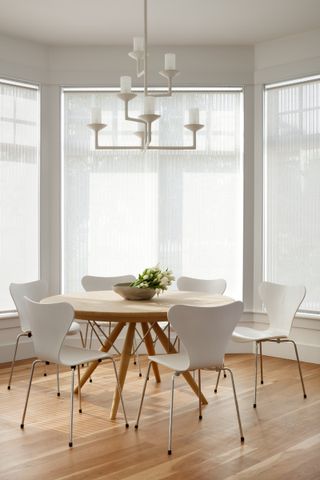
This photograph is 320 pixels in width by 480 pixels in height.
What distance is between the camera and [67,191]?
6.67m

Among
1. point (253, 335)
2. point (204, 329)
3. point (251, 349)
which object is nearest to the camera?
point (204, 329)

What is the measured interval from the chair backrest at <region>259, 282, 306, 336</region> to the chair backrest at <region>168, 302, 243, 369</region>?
123 centimetres

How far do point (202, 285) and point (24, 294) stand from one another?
1570mm

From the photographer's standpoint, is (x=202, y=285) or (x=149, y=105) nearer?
(x=149, y=105)

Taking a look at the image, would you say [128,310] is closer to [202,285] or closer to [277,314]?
[277,314]

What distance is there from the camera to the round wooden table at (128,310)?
4062mm

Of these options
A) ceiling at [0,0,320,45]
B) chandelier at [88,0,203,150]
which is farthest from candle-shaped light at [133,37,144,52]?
ceiling at [0,0,320,45]

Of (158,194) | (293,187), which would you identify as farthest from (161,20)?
(293,187)

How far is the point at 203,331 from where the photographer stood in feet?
12.2

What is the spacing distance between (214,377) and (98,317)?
1.84 meters

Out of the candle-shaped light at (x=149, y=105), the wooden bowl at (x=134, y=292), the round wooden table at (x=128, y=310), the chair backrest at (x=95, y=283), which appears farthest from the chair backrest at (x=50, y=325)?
the chair backrest at (x=95, y=283)

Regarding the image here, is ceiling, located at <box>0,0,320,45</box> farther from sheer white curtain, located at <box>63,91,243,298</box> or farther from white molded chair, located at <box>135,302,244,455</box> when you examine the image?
white molded chair, located at <box>135,302,244,455</box>


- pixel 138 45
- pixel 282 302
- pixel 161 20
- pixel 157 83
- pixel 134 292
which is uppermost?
pixel 161 20

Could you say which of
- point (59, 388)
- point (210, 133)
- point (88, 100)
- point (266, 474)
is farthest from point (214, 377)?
point (88, 100)
